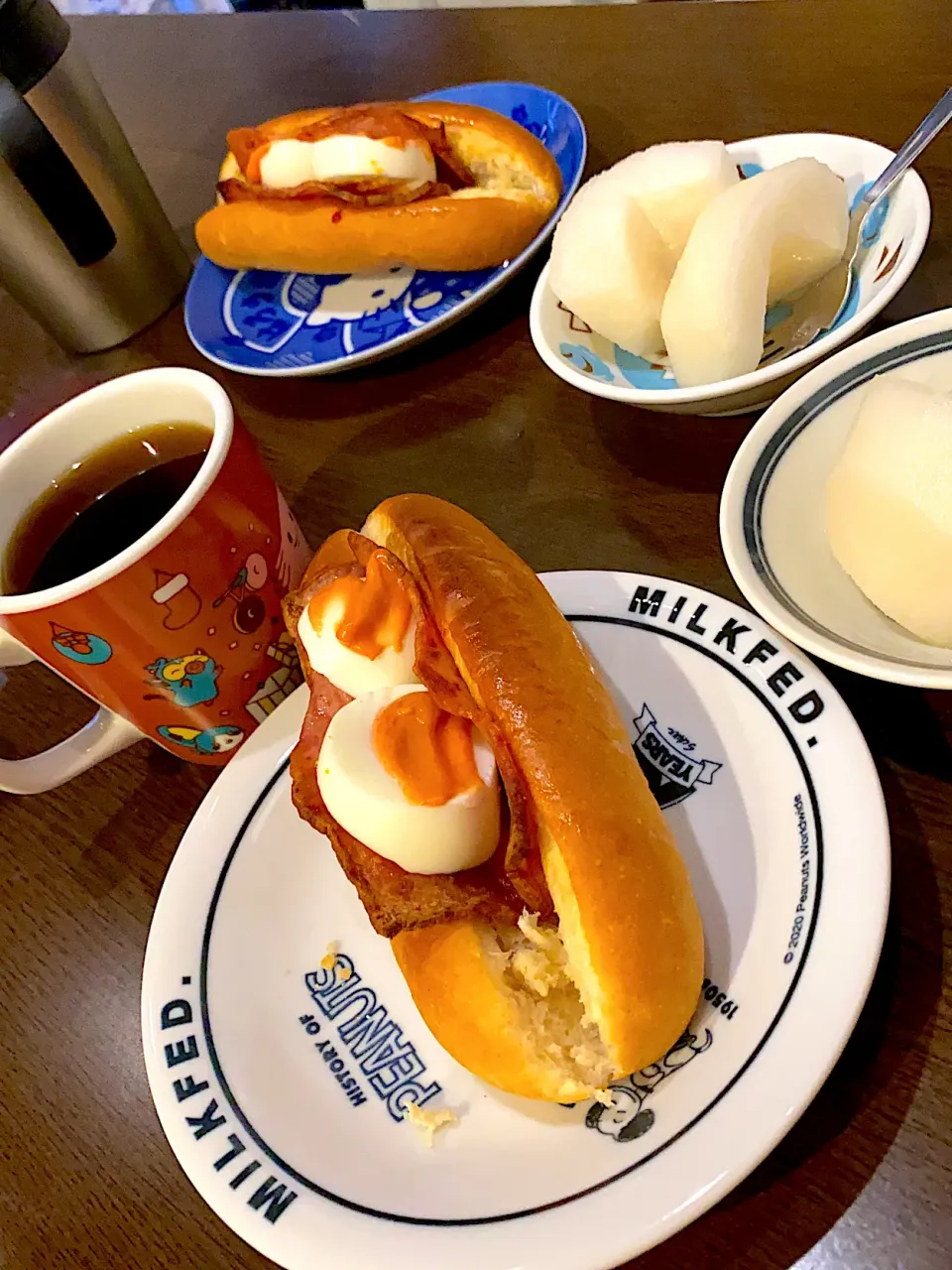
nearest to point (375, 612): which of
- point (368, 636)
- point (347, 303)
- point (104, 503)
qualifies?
point (368, 636)

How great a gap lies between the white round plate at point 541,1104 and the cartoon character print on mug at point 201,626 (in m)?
0.05

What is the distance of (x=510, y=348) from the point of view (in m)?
1.04

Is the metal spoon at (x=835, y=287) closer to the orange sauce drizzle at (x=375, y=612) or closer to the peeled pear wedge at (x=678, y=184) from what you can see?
the peeled pear wedge at (x=678, y=184)

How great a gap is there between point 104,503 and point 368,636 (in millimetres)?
263

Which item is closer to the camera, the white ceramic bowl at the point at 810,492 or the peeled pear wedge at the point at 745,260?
the white ceramic bowl at the point at 810,492

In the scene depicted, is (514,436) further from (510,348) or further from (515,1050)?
(515,1050)

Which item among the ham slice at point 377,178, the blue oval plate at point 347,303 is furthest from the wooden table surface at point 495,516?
the ham slice at point 377,178

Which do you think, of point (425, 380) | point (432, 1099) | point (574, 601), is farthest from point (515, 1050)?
Result: point (425, 380)

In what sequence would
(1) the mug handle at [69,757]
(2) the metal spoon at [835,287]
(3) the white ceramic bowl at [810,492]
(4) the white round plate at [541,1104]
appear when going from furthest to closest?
(2) the metal spoon at [835,287], (1) the mug handle at [69,757], (3) the white ceramic bowl at [810,492], (4) the white round plate at [541,1104]

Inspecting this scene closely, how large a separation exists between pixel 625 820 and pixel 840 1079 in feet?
0.57

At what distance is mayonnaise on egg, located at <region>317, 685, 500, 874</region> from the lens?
0.56m

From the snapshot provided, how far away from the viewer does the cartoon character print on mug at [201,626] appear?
25.6 inches

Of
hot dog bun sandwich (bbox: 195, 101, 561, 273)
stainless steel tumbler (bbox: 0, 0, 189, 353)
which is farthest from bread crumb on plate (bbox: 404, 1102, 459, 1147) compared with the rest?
stainless steel tumbler (bbox: 0, 0, 189, 353)

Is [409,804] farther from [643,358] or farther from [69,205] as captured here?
[69,205]
